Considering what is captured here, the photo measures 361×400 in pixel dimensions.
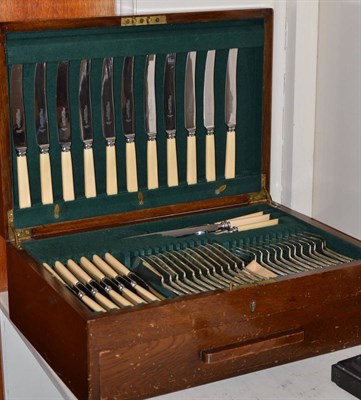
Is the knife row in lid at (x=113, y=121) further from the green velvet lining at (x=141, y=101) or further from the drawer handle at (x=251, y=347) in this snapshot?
the drawer handle at (x=251, y=347)

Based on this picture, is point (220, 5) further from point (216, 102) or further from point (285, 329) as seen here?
point (285, 329)

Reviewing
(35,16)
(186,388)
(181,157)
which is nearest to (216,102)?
(181,157)

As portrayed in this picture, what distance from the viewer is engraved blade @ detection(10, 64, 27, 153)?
4.76 feet

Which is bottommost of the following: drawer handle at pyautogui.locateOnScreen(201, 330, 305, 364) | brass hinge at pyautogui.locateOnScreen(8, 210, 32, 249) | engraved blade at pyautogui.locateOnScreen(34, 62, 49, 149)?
drawer handle at pyautogui.locateOnScreen(201, 330, 305, 364)

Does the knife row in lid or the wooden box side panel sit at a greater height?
the knife row in lid

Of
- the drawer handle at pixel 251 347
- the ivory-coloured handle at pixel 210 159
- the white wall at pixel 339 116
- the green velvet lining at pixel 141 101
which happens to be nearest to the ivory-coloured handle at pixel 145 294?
the drawer handle at pixel 251 347

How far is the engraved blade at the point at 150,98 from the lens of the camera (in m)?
1.56

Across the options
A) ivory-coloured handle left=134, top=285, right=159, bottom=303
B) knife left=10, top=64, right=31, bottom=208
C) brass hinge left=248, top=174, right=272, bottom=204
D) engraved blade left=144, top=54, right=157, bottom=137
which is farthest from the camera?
brass hinge left=248, top=174, right=272, bottom=204

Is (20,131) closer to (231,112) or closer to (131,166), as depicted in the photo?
(131,166)

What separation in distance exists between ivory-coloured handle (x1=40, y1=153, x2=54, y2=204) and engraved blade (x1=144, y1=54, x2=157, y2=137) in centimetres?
19

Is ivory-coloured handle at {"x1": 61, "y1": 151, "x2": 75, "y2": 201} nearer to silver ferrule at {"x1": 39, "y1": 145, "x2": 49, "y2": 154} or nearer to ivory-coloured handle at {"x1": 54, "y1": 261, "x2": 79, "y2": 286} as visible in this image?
silver ferrule at {"x1": 39, "y1": 145, "x2": 49, "y2": 154}

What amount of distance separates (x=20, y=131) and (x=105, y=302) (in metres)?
0.32

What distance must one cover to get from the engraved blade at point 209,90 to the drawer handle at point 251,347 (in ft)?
1.47

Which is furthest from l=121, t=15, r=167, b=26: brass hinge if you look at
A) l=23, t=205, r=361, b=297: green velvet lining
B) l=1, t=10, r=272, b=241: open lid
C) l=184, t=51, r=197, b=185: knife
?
l=23, t=205, r=361, b=297: green velvet lining
